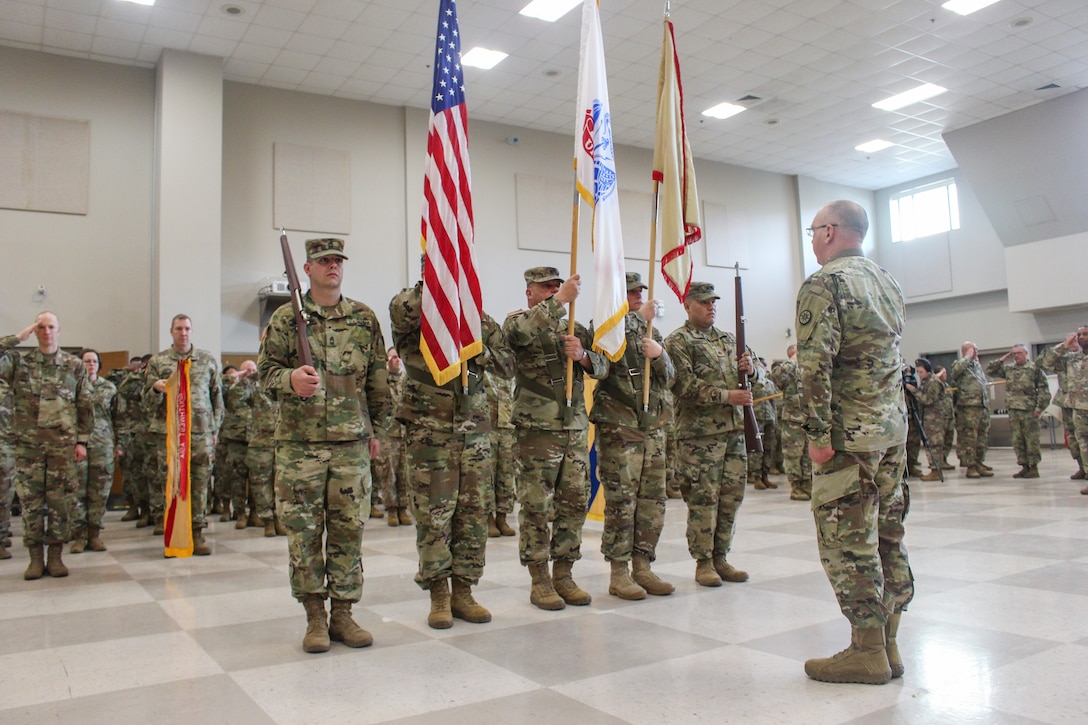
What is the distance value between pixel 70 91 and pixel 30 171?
1307 mm

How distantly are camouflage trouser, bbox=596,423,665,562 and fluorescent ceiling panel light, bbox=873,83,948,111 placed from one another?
39.8 feet

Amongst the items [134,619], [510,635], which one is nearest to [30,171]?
[134,619]

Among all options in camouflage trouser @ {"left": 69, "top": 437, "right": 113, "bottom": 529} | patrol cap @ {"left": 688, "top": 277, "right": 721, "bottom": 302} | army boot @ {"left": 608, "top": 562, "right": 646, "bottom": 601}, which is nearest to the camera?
army boot @ {"left": 608, "top": 562, "right": 646, "bottom": 601}

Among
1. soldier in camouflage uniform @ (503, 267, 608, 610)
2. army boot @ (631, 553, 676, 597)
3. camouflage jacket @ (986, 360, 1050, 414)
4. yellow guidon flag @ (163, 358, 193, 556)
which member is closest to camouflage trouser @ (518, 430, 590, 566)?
soldier in camouflage uniform @ (503, 267, 608, 610)

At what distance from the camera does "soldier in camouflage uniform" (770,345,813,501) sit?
910cm

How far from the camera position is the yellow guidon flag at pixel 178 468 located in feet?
19.9

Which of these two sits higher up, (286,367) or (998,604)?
(286,367)

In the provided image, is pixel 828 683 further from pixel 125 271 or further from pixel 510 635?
pixel 125 271

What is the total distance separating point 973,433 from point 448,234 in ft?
31.0

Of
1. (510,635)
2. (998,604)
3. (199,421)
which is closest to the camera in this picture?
(510,635)

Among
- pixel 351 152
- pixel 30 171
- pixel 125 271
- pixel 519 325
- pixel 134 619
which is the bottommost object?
pixel 134 619

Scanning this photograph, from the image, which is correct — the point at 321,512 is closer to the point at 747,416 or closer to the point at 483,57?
the point at 747,416

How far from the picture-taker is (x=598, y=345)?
4113 mm

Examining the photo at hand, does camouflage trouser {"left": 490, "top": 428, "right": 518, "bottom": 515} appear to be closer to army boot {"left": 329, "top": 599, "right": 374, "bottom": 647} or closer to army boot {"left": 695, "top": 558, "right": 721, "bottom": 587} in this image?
army boot {"left": 695, "top": 558, "right": 721, "bottom": 587}
